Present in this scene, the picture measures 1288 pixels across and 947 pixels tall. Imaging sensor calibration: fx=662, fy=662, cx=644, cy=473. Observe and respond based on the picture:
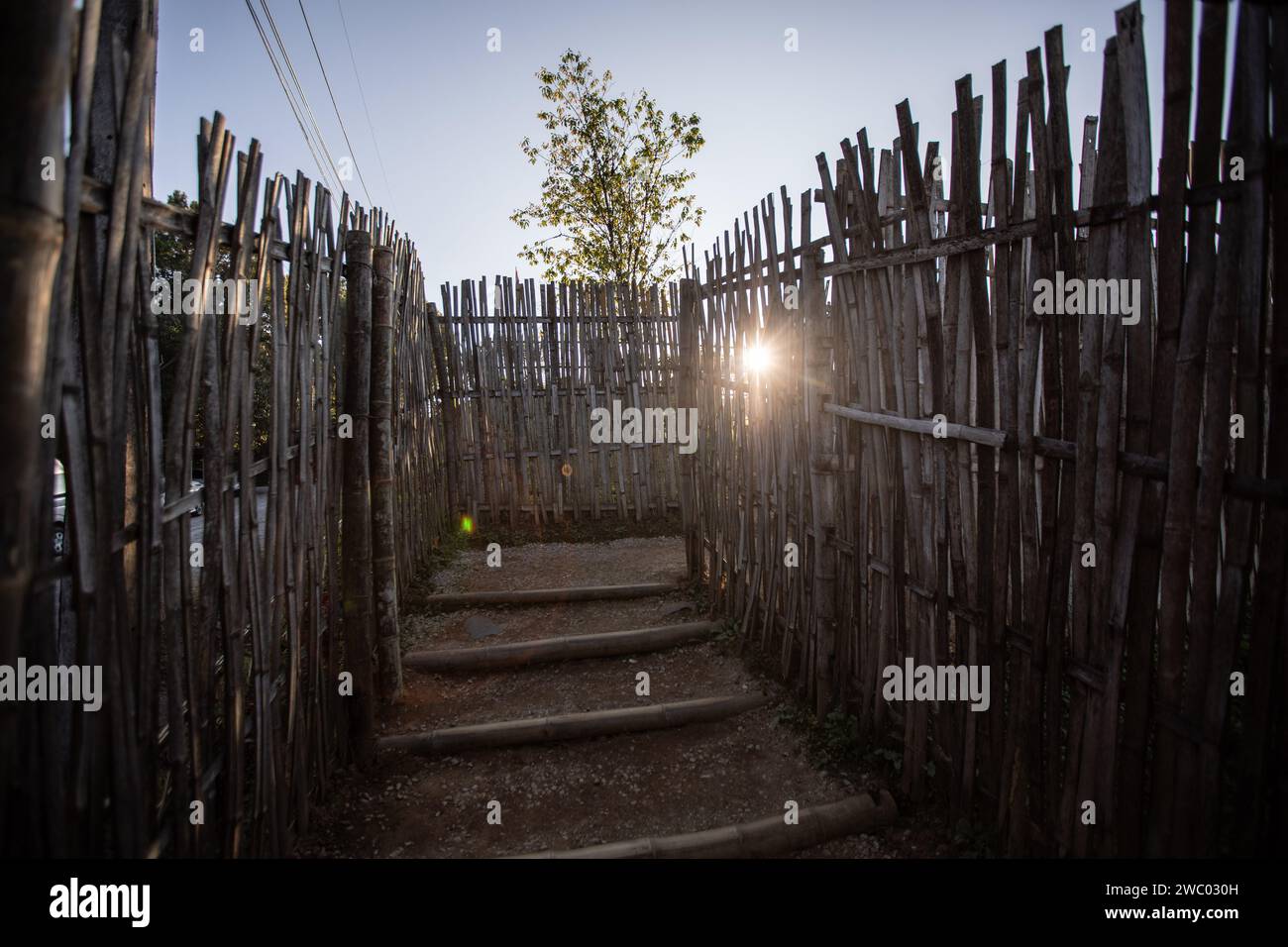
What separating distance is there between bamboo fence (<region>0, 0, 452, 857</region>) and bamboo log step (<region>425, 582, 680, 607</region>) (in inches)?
74.0

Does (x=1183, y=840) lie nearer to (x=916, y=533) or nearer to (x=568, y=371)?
(x=916, y=533)

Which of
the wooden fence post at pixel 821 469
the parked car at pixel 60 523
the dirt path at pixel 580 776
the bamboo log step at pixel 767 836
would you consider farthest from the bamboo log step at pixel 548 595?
the bamboo log step at pixel 767 836

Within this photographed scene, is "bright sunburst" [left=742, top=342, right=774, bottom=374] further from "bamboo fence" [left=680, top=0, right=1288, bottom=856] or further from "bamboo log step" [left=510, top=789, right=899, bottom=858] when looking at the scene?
"bamboo log step" [left=510, top=789, right=899, bottom=858]

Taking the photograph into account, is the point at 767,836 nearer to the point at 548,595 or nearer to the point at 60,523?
A: the point at 548,595

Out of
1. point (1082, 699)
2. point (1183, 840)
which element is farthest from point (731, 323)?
point (1183, 840)

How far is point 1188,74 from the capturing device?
1718 mm

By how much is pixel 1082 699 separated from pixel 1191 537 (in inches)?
26.2

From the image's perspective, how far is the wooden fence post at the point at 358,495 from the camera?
3.45m

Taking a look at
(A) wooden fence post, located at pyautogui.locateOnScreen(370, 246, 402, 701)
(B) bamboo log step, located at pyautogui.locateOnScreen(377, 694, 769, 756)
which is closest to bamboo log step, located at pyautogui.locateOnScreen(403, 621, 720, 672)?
(A) wooden fence post, located at pyautogui.locateOnScreen(370, 246, 402, 701)

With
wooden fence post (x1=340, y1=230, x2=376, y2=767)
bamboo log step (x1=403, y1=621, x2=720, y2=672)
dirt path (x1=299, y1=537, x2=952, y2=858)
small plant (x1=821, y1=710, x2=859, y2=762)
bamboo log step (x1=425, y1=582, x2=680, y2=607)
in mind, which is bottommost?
dirt path (x1=299, y1=537, x2=952, y2=858)

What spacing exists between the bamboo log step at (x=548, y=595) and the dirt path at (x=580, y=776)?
59cm

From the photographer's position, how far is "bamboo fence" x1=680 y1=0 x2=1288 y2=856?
1.66m

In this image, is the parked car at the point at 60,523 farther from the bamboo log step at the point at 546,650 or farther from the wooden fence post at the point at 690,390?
the wooden fence post at the point at 690,390
